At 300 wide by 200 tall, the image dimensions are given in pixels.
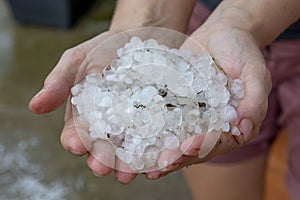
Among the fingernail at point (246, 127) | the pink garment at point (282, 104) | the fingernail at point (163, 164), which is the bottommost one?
the pink garment at point (282, 104)

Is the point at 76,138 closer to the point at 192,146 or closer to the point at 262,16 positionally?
the point at 192,146

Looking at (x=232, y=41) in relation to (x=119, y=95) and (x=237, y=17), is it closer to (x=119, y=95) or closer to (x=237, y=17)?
(x=237, y=17)

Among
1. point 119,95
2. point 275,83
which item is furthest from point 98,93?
point 275,83

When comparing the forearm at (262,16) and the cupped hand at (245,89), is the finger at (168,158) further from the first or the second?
the forearm at (262,16)

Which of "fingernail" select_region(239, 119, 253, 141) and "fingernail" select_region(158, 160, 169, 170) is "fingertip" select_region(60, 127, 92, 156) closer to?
"fingernail" select_region(158, 160, 169, 170)

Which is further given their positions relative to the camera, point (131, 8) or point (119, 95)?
point (131, 8)

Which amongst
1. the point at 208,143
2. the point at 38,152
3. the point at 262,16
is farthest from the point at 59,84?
the point at 38,152

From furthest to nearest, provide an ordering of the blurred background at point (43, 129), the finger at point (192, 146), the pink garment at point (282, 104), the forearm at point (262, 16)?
the blurred background at point (43, 129)
the pink garment at point (282, 104)
the forearm at point (262, 16)
the finger at point (192, 146)

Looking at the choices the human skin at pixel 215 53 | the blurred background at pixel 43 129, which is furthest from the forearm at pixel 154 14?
the blurred background at pixel 43 129

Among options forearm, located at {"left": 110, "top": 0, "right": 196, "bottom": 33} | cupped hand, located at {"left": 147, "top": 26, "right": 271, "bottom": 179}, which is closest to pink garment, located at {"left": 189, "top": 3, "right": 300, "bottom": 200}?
forearm, located at {"left": 110, "top": 0, "right": 196, "bottom": 33}
